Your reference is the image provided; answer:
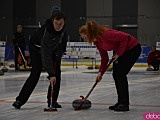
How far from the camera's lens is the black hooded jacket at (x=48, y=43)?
193 inches

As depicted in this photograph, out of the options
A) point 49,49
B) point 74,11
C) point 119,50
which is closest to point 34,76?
point 49,49

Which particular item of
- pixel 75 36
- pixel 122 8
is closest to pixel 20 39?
pixel 75 36

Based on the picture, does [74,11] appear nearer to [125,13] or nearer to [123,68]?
[125,13]

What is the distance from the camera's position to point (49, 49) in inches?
195

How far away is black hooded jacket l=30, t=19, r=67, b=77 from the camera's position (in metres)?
4.90

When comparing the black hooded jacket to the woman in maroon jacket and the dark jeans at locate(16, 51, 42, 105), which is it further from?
the woman in maroon jacket

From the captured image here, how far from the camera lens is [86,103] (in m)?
5.39

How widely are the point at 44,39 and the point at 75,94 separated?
2.34m

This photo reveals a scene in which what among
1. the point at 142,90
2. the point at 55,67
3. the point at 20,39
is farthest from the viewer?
the point at 20,39

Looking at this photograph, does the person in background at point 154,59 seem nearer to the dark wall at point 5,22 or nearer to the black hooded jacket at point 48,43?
the dark wall at point 5,22

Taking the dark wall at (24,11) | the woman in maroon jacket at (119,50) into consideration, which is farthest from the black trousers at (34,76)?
the dark wall at (24,11)

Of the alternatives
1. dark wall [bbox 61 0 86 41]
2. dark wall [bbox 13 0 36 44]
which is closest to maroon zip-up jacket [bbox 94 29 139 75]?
dark wall [bbox 61 0 86 41]

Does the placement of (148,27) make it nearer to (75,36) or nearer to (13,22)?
(75,36)

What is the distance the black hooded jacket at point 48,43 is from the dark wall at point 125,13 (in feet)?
58.0
